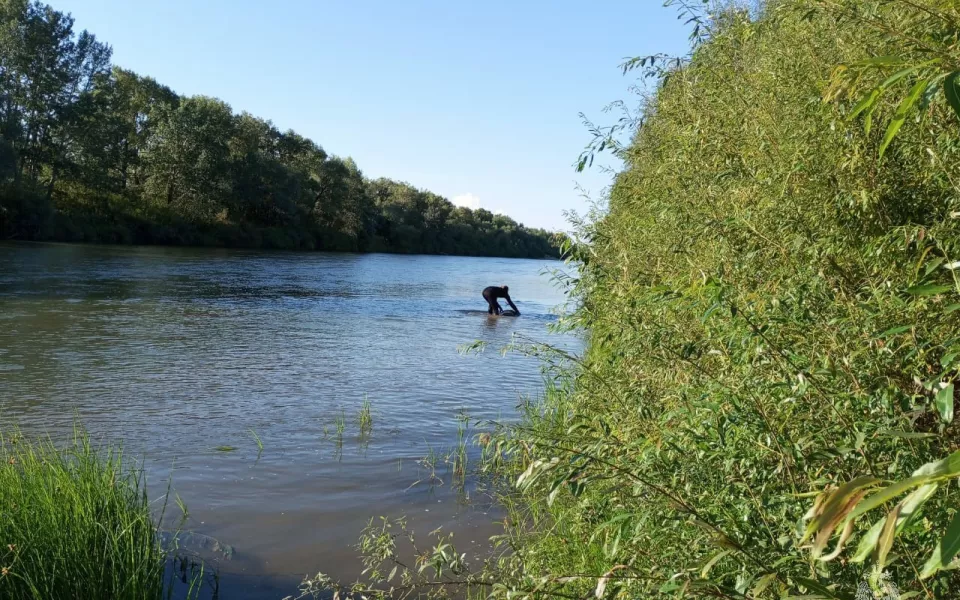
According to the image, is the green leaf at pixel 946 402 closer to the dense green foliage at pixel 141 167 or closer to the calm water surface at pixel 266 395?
the calm water surface at pixel 266 395

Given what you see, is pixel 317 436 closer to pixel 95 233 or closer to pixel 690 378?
pixel 690 378

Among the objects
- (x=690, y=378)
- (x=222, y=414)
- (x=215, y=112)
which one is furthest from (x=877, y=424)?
(x=215, y=112)

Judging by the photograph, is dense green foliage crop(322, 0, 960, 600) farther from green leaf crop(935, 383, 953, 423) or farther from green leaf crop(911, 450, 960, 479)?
green leaf crop(911, 450, 960, 479)

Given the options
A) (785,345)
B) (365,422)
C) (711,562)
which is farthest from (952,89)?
(365,422)

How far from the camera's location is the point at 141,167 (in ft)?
214

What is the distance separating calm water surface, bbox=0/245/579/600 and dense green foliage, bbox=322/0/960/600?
5.92ft

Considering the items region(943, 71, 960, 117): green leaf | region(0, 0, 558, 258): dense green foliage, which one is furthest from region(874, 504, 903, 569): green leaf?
region(0, 0, 558, 258): dense green foliage

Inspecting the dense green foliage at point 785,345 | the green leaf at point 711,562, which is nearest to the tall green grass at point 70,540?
the dense green foliage at point 785,345

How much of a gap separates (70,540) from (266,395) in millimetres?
7141

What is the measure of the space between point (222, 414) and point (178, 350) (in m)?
5.05

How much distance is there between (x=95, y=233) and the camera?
5172 centimetres

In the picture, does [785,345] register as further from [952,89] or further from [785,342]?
[952,89]

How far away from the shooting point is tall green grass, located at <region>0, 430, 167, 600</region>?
12.6ft

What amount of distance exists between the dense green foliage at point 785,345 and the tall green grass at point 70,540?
2046mm
